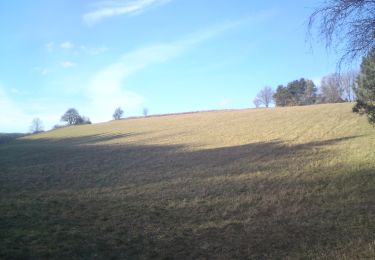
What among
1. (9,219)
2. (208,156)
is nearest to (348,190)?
(9,219)

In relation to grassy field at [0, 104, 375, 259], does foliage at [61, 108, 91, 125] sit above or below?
above

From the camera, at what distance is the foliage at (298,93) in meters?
102

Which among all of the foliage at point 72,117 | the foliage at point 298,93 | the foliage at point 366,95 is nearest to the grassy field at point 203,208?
the foliage at point 366,95

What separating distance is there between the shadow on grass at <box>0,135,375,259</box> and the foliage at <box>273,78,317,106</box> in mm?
85066

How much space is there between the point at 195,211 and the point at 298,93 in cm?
9839

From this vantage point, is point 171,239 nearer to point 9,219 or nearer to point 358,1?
point 9,219

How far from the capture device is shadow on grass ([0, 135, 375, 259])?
27.1 feet

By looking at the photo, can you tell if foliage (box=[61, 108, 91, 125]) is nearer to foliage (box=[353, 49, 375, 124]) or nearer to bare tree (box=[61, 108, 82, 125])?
bare tree (box=[61, 108, 82, 125])

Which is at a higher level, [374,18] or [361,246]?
[374,18]

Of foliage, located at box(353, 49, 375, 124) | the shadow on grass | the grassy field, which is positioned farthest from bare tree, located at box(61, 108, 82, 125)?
foliage, located at box(353, 49, 375, 124)

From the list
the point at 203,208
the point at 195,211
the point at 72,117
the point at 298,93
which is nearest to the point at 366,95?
the point at 203,208

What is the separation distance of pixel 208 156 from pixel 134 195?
37.3ft

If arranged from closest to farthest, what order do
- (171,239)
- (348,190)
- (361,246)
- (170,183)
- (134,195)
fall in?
(361,246)
(171,239)
(348,190)
(134,195)
(170,183)

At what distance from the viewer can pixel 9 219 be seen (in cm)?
1103
